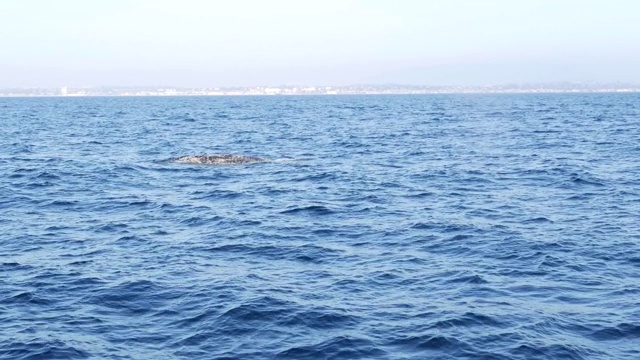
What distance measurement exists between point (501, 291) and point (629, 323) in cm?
316

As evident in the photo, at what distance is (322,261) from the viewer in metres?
21.1

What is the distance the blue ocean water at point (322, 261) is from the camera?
49.5 ft

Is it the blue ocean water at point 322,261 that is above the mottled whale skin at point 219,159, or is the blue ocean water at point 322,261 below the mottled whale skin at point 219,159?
below

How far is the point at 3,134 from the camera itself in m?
70.9

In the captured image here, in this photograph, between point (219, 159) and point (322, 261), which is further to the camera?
point (219, 159)

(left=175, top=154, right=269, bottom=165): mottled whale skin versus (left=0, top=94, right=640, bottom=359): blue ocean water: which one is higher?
(left=175, top=154, right=269, bottom=165): mottled whale skin

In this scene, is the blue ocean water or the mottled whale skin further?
the mottled whale skin

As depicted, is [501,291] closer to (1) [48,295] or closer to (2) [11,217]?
(1) [48,295]

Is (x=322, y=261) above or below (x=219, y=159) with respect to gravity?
below

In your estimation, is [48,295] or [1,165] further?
[1,165]

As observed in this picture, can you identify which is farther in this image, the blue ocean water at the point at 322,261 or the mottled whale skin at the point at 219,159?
the mottled whale skin at the point at 219,159

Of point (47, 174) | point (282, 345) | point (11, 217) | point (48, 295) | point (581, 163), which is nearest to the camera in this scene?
point (282, 345)

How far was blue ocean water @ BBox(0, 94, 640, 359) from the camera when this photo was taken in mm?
15078

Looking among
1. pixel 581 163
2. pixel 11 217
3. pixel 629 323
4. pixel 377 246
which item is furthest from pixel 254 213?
pixel 581 163
